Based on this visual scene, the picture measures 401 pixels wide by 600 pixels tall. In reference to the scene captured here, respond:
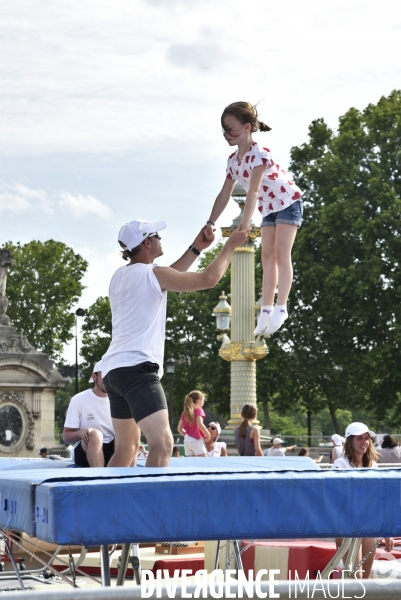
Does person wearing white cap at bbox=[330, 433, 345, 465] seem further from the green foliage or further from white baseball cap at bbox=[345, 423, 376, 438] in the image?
the green foliage

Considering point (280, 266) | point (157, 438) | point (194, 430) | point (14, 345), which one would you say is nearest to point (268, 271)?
point (280, 266)

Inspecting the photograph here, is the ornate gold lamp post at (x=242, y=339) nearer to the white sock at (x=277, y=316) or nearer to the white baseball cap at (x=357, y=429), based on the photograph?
the white baseball cap at (x=357, y=429)

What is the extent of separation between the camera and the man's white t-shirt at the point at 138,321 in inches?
261

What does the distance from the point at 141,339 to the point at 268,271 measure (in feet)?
6.12

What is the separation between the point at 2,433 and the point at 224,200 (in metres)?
27.3

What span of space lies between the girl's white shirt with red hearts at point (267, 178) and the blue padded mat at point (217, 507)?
10.8ft

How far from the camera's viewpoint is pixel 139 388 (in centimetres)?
643

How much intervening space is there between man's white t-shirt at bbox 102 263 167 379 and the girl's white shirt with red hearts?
1.32 m

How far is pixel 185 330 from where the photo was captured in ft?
187

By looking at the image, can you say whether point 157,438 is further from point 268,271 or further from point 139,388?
point 268,271

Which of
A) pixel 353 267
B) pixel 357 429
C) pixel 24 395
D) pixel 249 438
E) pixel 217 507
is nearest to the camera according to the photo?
pixel 217 507

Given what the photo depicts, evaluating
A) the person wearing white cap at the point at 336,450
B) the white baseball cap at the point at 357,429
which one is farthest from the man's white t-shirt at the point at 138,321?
the person wearing white cap at the point at 336,450

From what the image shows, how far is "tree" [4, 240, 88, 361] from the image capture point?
69125 millimetres

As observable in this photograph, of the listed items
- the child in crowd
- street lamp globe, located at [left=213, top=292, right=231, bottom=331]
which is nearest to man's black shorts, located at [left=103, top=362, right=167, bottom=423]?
the child in crowd
